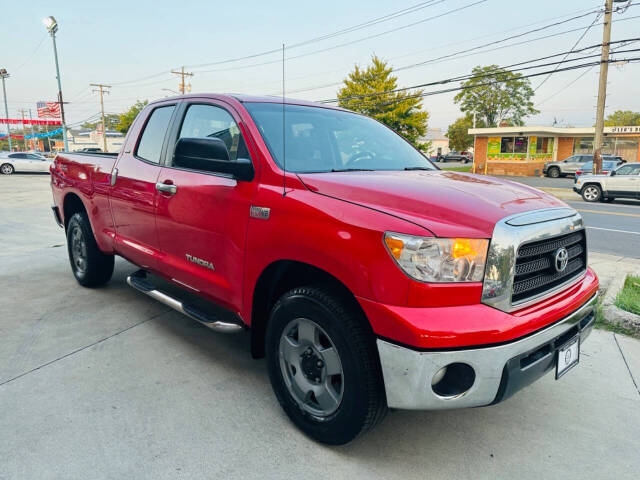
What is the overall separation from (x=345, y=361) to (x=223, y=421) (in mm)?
926

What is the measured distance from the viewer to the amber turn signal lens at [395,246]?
1939mm

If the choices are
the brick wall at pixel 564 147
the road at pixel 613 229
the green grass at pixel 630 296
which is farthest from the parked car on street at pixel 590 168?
the green grass at pixel 630 296

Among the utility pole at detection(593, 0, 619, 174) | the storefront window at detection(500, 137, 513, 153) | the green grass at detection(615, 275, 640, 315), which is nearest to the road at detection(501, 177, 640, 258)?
the green grass at detection(615, 275, 640, 315)

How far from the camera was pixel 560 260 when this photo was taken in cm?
229

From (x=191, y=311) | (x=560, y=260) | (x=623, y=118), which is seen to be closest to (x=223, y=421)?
(x=191, y=311)

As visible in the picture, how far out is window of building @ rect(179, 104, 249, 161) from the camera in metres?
2.92

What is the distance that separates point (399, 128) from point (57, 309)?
32.6 metres

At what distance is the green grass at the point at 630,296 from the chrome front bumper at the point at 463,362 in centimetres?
256

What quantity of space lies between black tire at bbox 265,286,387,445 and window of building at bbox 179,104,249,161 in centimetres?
101

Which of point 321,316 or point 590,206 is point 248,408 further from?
point 590,206

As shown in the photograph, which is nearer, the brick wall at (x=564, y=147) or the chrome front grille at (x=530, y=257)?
the chrome front grille at (x=530, y=257)

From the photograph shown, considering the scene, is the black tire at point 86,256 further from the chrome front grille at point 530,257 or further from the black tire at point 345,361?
the chrome front grille at point 530,257

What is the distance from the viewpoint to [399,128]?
113 ft

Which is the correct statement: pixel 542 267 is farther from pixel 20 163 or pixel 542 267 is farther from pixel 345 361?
pixel 20 163
